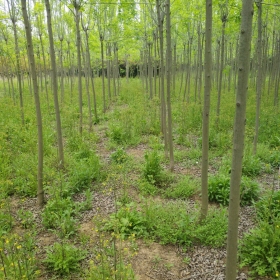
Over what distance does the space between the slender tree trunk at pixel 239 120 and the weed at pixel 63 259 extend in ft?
6.71

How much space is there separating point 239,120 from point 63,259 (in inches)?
115

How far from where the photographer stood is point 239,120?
81.7 inches

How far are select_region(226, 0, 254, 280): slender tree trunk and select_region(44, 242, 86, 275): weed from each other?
6.71ft

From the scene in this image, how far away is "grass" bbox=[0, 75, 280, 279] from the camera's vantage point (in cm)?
348

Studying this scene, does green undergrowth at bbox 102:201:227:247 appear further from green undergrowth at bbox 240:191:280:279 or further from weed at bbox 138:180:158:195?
weed at bbox 138:180:158:195

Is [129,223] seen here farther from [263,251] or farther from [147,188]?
[263,251]

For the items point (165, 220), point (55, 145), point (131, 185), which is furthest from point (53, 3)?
point (165, 220)

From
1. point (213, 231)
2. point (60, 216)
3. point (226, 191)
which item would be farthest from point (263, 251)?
point (60, 216)

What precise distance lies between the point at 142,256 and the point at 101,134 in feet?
21.7

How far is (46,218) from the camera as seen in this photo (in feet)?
14.2

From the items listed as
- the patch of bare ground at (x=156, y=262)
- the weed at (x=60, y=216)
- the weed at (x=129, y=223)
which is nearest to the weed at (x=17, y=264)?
the weed at (x=60, y=216)

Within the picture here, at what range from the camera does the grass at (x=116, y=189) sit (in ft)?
11.4

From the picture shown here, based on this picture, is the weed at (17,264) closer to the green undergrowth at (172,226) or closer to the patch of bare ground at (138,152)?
the green undergrowth at (172,226)

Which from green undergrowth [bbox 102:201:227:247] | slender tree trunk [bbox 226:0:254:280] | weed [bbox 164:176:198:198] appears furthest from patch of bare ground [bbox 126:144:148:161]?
slender tree trunk [bbox 226:0:254:280]
